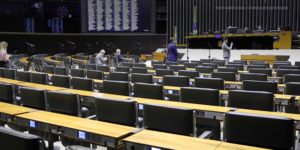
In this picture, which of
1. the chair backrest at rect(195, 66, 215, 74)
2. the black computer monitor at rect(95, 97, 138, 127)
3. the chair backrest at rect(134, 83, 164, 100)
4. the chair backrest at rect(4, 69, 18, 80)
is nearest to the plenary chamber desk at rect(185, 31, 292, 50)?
the chair backrest at rect(195, 66, 215, 74)

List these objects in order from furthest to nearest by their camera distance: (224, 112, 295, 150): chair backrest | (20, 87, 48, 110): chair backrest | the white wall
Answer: the white wall → (20, 87, 48, 110): chair backrest → (224, 112, 295, 150): chair backrest

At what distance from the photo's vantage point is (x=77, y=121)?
8.64ft

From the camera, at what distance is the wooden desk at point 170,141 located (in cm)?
197

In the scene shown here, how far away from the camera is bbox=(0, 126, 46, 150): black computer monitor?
1.72 metres

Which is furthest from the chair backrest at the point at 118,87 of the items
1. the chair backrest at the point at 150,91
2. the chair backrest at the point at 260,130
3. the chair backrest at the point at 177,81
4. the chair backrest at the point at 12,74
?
the chair backrest at the point at 12,74

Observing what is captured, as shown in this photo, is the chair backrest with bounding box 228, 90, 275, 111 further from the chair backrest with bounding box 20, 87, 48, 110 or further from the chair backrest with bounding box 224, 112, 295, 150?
the chair backrest with bounding box 20, 87, 48, 110

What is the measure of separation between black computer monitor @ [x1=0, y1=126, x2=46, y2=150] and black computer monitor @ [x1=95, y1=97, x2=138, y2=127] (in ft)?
3.63

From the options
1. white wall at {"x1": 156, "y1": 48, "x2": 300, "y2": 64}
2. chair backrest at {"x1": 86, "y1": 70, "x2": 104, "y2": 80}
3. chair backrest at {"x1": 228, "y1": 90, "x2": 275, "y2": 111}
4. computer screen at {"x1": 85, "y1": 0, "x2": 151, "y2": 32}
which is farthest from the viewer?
computer screen at {"x1": 85, "y1": 0, "x2": 151, "y2": 32}

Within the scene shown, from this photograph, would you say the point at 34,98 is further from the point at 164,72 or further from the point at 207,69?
the point at 207,69

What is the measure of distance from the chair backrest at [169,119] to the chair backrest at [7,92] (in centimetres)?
224

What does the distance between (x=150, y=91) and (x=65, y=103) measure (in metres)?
1.23

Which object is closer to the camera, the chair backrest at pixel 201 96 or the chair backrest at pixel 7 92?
the chair backrest at pixel 201 96

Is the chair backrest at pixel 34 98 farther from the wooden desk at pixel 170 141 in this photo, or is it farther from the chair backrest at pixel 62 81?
the wooden desk at pixel 170 141

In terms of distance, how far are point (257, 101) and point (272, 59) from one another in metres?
8.97
